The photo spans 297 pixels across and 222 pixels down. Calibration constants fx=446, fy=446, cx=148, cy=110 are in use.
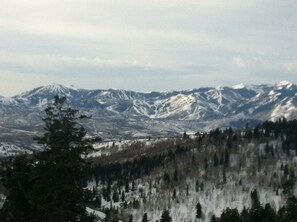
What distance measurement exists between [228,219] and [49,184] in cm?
6002

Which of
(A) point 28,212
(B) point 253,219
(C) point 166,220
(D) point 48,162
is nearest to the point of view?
(D) point 48,162

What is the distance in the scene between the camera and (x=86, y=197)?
33.0 m

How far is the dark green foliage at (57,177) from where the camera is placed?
3191 centimetres

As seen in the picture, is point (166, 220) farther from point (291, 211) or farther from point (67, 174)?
point (67, 174)

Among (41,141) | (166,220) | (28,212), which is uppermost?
(41,141)

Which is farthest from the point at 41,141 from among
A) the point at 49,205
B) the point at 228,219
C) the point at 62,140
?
the point at 228,219

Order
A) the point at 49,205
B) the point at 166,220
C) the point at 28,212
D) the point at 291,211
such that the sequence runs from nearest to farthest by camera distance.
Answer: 1. the point at 49,205
2. the point at 28,212
3. the point at 291,211
4. the point at 166,220

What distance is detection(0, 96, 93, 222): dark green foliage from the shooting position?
105ft

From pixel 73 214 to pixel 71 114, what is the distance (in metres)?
7.59

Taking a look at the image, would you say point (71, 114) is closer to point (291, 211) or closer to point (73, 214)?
point (73, 214)

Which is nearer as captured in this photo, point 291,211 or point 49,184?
point 49,184

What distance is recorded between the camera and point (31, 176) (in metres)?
35.3

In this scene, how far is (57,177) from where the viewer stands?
3278cm

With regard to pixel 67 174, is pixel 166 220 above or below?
below
